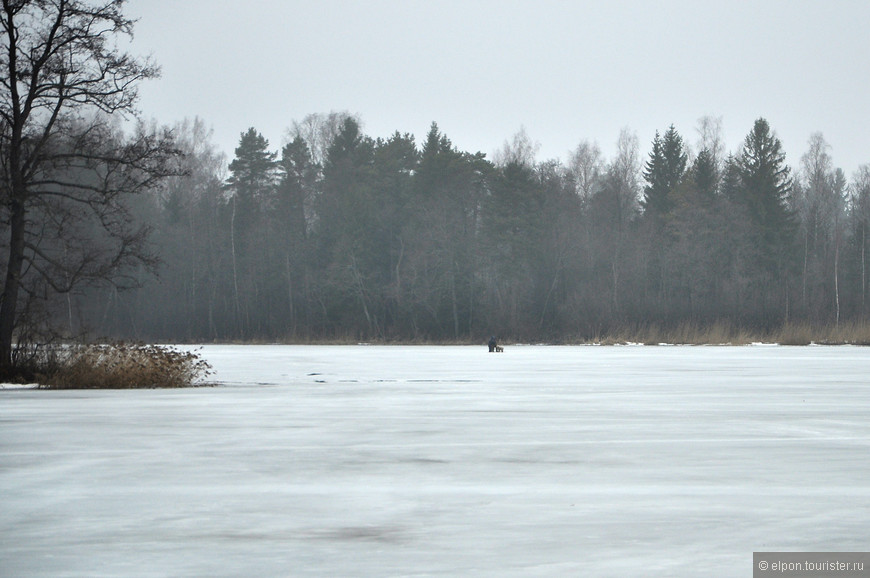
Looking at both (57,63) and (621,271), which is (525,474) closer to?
(57,63)

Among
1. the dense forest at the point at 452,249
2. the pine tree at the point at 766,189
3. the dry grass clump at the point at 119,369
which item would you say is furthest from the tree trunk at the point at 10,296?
the pine tree at the point at 766,189

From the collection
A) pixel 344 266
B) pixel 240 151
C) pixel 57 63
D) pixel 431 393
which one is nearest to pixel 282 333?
pixel 344 266

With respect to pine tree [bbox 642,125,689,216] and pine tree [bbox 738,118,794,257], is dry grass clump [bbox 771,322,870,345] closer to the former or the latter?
pine tree [bbox 738,118,794,257]

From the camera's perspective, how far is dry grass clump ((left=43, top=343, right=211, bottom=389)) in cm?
2152

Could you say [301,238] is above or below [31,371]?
above

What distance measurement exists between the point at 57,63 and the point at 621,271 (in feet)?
175

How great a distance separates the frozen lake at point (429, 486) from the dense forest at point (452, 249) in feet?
158

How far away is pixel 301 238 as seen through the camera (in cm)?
7538

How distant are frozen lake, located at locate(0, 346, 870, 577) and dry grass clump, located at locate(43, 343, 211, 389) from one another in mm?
5106

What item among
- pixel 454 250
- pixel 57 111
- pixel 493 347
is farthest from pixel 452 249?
pixel 57 111

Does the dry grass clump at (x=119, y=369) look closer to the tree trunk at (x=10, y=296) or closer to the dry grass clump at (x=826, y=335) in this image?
the tree trunk at (x=10, y=296)

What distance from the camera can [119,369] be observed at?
21.6 m

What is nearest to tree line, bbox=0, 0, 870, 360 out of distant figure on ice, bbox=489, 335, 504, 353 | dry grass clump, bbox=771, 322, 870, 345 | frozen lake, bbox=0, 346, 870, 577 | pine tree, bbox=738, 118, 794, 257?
pine tree, bbox=738, 118, 794, 257

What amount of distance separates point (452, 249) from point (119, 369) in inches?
1890
